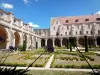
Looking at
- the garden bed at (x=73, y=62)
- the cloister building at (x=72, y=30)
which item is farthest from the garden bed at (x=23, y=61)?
the cloister building at (x=72, y=30)

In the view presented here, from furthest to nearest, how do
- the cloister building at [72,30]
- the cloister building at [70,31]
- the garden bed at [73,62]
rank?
the cloister building at [72,30] → the cloister building at [70,31] → the garden bed at [73,62]

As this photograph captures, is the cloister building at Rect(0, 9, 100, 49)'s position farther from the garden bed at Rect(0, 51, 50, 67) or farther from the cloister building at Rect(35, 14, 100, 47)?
→ the garden bed at Rect(0, 51, 50, 67)

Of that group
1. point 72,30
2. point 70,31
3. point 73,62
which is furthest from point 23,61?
point 70,31

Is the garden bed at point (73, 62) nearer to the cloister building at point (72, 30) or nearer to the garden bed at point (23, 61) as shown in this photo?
the garden bed at point (23, 61)

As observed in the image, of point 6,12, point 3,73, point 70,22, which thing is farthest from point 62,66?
point 70,22

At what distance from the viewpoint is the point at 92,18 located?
2019 inches

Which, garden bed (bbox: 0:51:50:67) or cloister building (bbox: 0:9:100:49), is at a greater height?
cloister building (bbox: 0:9:100:49)

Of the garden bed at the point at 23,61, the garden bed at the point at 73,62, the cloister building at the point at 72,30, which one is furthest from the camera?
the cloister building at the point at 72,30

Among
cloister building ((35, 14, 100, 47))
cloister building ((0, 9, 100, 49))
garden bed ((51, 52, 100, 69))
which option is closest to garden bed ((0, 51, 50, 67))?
garden bed ((51, 52, 100, 69))

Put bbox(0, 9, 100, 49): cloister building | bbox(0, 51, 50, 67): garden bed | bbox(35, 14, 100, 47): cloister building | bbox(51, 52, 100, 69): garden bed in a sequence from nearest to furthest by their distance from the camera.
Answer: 1. bbox(51, 52, 100, 69): garden bed
2. bbox(0, 51, 50, 67): garden bed
3. bbox(0, 9, 100, 49): cloister building
4. bbox(35, 14, 100, 47): cloister building

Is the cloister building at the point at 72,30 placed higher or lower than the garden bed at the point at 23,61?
higher

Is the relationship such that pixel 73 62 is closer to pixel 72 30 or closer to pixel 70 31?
pixel 72 30

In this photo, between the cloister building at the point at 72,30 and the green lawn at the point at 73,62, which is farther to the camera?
the cloister building at the point at 72,30

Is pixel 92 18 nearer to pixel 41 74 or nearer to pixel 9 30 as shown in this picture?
pixel 9 30
